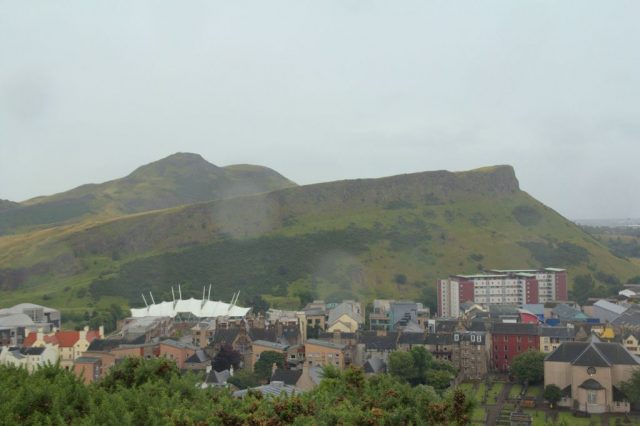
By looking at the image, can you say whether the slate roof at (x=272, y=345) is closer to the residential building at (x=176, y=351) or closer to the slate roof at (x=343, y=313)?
the residential building at (x=176, y=351)

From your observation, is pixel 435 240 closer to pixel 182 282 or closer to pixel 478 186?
pixel 478 186

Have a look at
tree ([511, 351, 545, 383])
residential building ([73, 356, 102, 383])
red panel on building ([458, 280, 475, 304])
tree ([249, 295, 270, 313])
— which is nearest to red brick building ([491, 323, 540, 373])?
tree ([511, 351, 545, 383])

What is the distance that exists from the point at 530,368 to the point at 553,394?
4.09 meters

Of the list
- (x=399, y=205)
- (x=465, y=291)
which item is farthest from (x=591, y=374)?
(x=399, y=205)

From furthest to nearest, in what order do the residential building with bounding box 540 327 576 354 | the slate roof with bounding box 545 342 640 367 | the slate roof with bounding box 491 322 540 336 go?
1. the slate roof with bounding box 491 322 540 336
2. the residential building with bounding box 540 327 576 354
3. the slate roof with bounding box 545 342 640 367

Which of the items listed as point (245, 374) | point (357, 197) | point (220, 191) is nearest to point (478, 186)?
point (357, 197)

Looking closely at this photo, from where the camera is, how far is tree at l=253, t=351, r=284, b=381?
130 ft

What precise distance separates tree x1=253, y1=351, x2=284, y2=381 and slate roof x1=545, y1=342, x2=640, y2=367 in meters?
15.6

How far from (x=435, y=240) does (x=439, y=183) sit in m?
17.3

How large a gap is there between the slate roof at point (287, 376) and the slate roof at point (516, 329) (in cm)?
1771

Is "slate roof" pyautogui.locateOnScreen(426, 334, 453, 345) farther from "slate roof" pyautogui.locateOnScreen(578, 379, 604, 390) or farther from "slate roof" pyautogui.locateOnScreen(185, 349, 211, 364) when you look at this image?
"slate roof" pyautogui.locateOnScreen(185, 349, 211, 364)

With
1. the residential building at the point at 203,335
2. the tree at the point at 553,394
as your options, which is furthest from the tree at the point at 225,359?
the tree at the point at 553,394

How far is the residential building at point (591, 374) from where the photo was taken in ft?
117

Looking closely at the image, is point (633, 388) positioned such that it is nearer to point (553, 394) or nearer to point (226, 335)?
point (553, 394)
